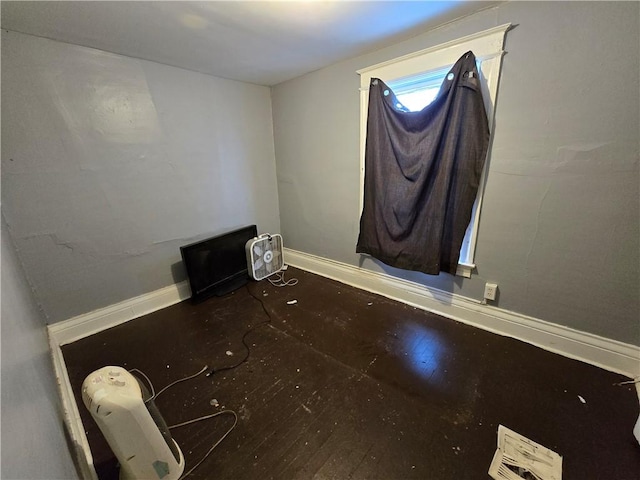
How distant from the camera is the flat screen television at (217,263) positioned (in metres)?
2.38

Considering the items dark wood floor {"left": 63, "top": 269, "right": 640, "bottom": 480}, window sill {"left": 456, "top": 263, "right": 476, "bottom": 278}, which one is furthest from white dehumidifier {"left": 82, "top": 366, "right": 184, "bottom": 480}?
window sill {"left": 456, "top": 263, "right": 476, "bottom": 278}

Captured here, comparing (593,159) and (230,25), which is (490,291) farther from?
(230,25)

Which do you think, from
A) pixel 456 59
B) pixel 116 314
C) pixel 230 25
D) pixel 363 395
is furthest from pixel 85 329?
pixel 456 59

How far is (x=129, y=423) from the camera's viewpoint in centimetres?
90

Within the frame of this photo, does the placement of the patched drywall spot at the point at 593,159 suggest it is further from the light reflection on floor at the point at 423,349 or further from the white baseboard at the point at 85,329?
the white baseboard at the point at 85,329

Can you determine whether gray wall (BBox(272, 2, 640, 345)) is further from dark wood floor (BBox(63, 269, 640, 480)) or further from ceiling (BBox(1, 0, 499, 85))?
dark wood floor (BBox(63, 269, 640, 480))

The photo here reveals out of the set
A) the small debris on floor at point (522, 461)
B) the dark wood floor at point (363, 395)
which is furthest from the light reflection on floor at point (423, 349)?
the small debris on floor at point (522, 461)

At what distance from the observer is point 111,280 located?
7.02 ft

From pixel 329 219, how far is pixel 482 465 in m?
2.19

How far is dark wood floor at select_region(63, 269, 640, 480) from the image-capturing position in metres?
1.16

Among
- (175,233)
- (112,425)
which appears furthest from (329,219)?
(112,425)

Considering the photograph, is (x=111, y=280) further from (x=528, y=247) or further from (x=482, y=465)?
(x=528, y=247)

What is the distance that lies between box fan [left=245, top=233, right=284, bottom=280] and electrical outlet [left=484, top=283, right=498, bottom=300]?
2.04m

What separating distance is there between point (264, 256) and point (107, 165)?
154 cm
